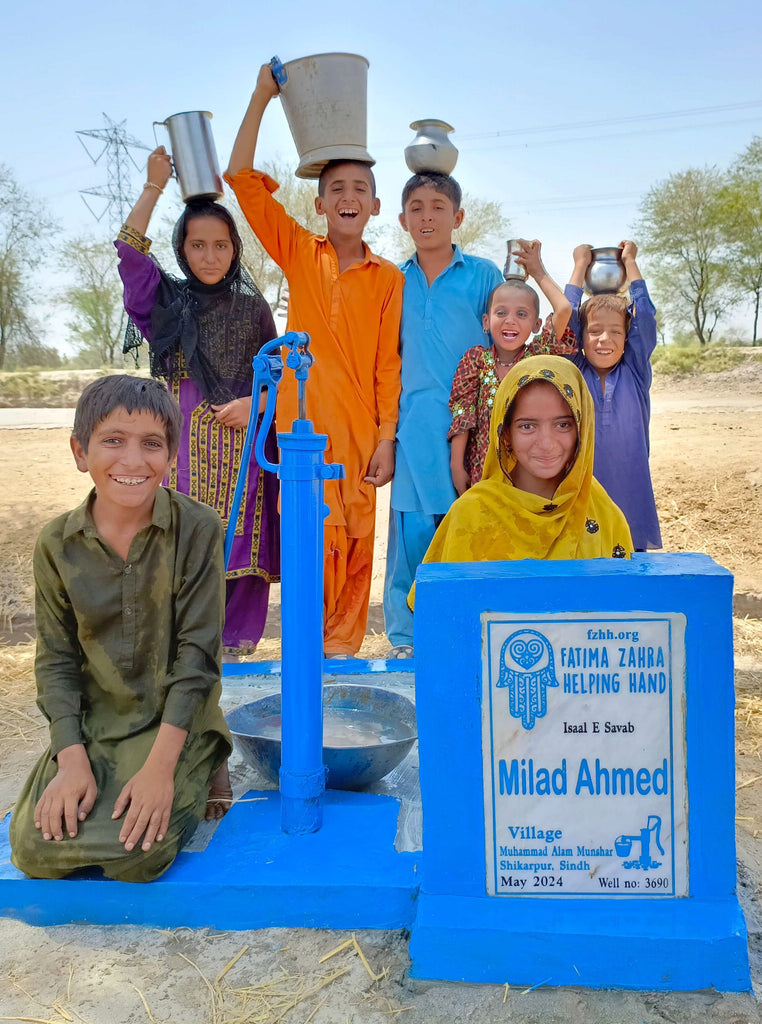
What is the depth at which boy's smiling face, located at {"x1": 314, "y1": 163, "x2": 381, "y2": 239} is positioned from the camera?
3.49 meters

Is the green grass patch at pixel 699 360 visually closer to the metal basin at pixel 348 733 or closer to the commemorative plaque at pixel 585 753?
the metal basin at pixel 348 733

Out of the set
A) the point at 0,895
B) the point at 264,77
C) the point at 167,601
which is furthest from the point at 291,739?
the point at 264,77

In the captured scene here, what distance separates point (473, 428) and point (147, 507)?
175 centimetres

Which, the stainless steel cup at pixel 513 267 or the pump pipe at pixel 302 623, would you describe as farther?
the stainless steel cup at pixel 513 267

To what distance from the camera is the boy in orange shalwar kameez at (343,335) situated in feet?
11.9

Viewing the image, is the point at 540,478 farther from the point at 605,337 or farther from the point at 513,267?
the point at 513,267

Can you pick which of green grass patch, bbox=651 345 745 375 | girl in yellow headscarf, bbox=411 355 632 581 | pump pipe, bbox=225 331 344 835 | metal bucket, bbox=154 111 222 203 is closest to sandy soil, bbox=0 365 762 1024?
pump pipe, bbox=225 331 344 835

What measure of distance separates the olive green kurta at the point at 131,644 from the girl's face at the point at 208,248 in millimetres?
1688

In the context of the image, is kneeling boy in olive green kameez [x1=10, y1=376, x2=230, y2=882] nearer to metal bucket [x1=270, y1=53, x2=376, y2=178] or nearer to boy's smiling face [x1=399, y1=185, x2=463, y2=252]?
metal bucket [x1=270, y1=53, x2=376, y2=178]

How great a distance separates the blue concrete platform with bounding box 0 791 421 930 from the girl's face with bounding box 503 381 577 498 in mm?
1074

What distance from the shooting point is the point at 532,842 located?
177cm

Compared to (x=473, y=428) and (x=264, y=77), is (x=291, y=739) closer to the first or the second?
(x=473, y=428)

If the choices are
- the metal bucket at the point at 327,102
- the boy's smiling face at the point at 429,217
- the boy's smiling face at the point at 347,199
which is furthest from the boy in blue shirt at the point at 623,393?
the metal bucket at the point at 327,102

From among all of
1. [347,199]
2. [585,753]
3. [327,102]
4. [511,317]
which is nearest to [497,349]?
[511,317]
